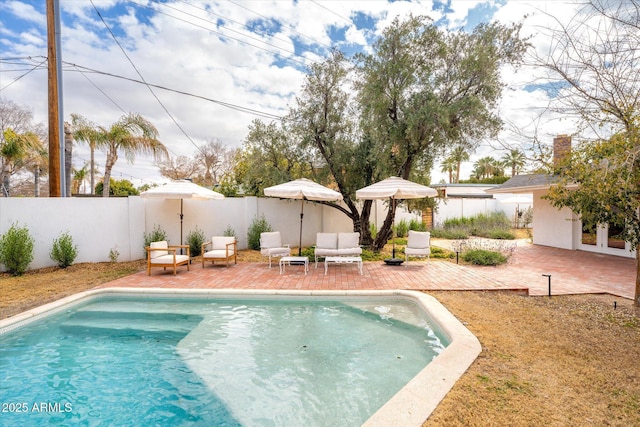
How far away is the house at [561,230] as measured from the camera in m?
11.5

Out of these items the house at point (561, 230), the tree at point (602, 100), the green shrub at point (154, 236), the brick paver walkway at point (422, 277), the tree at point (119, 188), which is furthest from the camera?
the tree at point (119, 188)

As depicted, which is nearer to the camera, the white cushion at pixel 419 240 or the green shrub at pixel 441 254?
the white cushion at pixel 419 240

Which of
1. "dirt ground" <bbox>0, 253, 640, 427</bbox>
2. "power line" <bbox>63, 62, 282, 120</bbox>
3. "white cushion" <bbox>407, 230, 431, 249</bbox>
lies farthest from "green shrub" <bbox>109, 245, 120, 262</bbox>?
"white cushion" <bbox>407, 230, 431, 249</bbox>

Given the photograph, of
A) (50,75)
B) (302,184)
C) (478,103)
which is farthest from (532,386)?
(50,75)

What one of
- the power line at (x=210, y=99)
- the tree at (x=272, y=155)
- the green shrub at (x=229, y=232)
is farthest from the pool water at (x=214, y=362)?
the power line at (x=210, y=99)

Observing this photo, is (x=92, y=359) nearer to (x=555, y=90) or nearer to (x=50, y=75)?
(x=555, y=90)

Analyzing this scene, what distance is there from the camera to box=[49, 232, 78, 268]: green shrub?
9000mm

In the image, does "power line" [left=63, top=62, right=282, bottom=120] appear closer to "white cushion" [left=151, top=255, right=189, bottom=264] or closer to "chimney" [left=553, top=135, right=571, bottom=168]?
"white cushion" [left=151, top=255, right=189, bottom=264]

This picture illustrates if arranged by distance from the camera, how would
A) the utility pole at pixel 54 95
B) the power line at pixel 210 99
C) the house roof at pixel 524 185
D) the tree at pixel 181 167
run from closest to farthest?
the utility pole at pixel 54 95 < the power line at pixel 210 99 < the house roof at pixel 524 185 < the tree at pixel 181 167

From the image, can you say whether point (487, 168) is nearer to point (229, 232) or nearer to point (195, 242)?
point (229, 232)

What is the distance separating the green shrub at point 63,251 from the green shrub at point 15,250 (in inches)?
23.1

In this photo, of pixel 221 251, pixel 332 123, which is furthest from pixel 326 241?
pixel 332 123

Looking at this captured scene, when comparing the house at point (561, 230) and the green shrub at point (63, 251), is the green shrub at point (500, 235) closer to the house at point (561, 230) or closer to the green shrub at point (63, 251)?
the house at point (561, 230)

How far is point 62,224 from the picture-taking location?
927 centimetres
